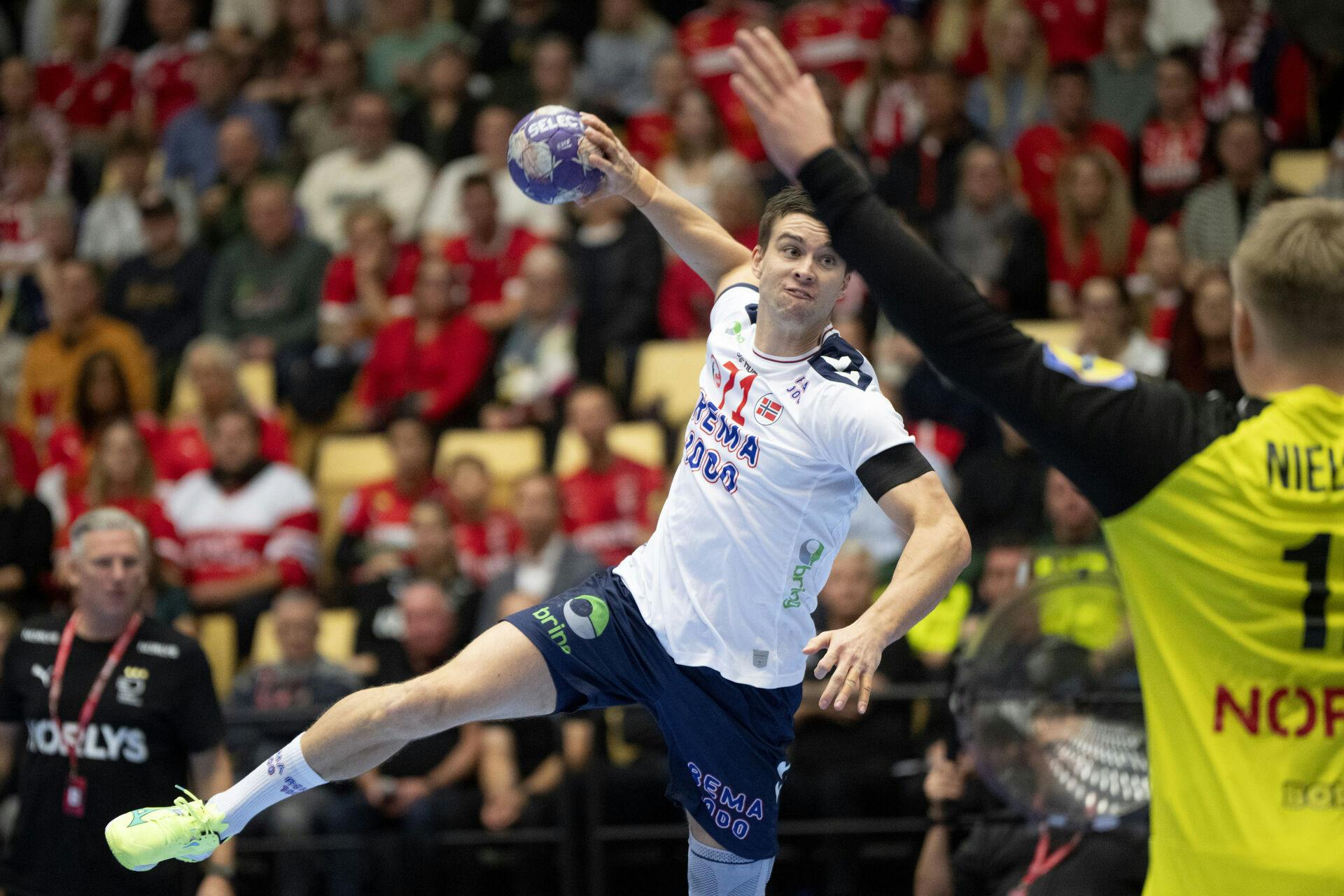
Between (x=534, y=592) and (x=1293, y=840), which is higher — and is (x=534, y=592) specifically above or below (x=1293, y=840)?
below

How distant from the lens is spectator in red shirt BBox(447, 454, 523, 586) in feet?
31.6

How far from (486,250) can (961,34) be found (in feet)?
13.9

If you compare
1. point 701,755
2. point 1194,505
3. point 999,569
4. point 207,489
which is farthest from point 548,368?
point 1194,505

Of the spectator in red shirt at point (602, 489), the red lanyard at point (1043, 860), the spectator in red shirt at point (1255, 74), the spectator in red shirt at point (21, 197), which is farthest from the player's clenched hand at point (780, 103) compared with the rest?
the spectator in red shirt at point (21, 197)

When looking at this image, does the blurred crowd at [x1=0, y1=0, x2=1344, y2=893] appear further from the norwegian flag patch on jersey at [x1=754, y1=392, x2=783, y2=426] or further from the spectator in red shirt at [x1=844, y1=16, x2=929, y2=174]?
the norwegian flag patch on jersey at [x1=754, y1=392, x2=783, y2=426]

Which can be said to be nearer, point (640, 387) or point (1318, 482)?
point (1318, 482)

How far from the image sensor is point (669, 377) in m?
10.6

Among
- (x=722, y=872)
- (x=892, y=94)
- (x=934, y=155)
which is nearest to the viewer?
(x=722, y=872)

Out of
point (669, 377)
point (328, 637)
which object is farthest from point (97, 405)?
point (669, 377)

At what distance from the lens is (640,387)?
35.1 ft

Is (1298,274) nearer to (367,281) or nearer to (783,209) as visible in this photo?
(783,209)

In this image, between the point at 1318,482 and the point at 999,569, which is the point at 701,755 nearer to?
the point at 1318,482

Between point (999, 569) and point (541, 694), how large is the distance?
3726 mm

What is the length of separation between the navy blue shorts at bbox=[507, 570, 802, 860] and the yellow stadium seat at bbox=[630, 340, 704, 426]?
209 inches
